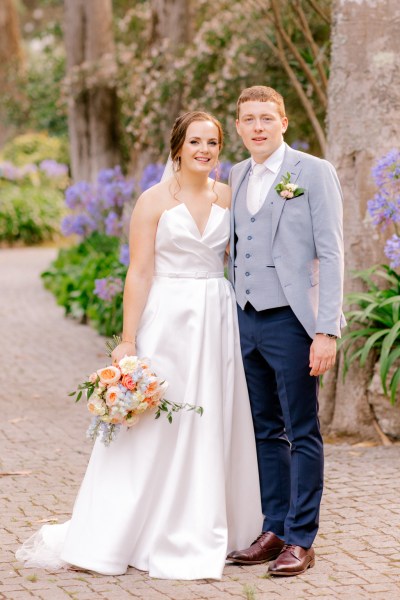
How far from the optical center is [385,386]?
5.98 metres

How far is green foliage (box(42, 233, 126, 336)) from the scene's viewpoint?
980 centimetres

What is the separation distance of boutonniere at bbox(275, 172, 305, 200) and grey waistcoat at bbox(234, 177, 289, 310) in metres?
0.08

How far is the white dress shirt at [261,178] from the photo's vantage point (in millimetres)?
4172

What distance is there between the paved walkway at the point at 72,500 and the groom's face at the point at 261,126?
1.72 metres

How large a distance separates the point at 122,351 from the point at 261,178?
35.9 inches

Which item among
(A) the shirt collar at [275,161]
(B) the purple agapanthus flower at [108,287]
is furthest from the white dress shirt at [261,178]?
(B) the purple agapanthus flower at [108,287]

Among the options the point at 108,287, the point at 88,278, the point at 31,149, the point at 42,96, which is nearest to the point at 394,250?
the point at 108,287

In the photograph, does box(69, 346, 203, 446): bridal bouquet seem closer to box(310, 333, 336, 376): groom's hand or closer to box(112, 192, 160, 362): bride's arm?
box(112, 192, 160, 362): bride's arm

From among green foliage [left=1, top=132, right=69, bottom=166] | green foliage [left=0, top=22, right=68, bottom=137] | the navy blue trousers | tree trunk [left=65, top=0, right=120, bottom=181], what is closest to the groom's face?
the navy blue trousers

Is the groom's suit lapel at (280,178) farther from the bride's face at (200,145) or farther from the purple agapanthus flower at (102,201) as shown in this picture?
the purple agapanthus flower at (102,201)

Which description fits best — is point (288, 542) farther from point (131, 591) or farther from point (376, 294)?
point (376, 294)

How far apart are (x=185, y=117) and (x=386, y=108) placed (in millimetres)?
2334

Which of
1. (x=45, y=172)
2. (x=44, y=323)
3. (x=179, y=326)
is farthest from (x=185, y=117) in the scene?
(x=45, y=172)

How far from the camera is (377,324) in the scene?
6301 millimetres
